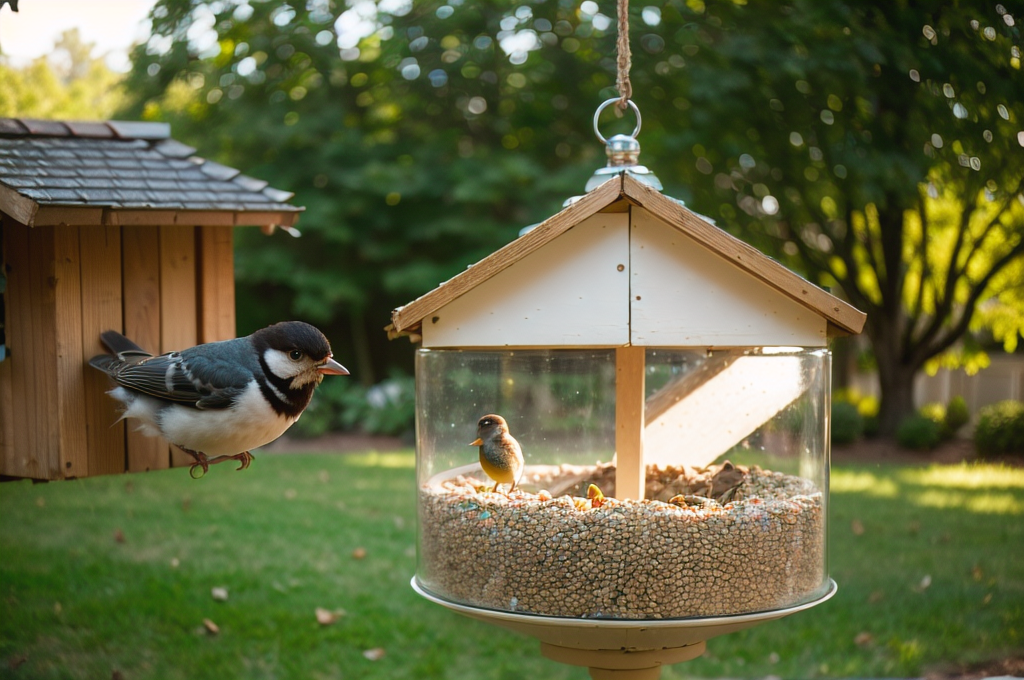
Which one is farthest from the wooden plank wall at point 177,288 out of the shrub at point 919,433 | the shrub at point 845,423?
the shrub at point 919,433

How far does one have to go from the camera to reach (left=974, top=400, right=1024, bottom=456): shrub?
9.52 m

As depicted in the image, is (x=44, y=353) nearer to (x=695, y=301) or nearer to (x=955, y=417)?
(x=695, y=301)

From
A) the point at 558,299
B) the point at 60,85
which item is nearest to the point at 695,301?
the point at 558,299

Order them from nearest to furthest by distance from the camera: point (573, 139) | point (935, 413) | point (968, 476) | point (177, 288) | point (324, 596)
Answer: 1. point (177, 288)
2. point (324, 596)
3. point (968, 476)
4. point (935, 413)
5. point (573, 139)

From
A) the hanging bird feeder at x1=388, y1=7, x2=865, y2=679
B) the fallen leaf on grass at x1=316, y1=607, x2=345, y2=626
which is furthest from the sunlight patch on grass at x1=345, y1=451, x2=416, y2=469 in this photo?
the hanging bird feeder at x1=388, y1=7, x2=865, y2=679

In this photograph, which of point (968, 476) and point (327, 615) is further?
point (968, 476)

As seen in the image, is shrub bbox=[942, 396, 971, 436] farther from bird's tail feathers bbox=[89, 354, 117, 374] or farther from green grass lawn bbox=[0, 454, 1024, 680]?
bird's tail feathers bbox=[89, 354, 117, 374]

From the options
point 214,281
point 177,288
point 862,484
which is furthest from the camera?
point 862,484

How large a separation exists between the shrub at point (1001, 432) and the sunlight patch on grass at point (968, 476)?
46cm


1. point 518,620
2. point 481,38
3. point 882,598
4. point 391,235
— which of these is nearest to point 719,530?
point 518,620

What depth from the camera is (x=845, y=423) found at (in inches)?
402

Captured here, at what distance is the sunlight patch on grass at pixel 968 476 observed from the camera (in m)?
8.25

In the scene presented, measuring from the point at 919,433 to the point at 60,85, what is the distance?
9145mm

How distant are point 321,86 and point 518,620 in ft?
36.6
